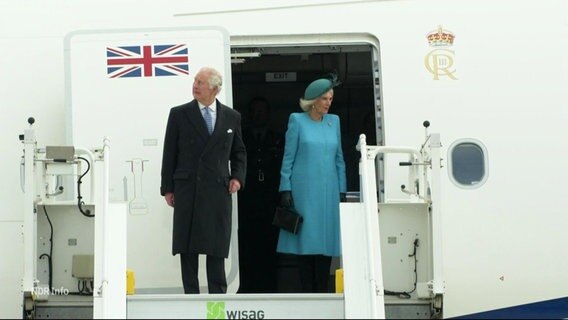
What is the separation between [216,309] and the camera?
7117 millimetres

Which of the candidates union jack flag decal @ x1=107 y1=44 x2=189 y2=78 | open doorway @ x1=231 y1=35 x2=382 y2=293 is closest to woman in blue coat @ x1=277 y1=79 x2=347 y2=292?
union jack flag decal @ x1=107 y1=44 x2=189 y2=78

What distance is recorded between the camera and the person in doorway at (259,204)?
10.2 m

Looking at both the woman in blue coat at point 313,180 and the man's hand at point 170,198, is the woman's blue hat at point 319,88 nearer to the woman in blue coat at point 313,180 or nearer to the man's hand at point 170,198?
the woman in blue coat at point 313,180

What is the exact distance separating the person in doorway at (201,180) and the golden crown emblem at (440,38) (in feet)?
5.92

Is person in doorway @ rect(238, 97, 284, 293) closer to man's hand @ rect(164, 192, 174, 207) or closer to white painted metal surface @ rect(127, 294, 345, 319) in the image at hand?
man's hand @ rect(164, 192, 174, 207)

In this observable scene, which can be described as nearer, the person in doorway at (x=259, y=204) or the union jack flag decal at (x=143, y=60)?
the union jack flag decal at (x=143, y=60)

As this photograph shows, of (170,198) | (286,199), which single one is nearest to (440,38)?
(286,199)

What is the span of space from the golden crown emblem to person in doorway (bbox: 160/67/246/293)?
5.92 ft

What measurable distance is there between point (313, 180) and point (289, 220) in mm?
340

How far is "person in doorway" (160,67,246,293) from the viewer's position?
7652 millimetres

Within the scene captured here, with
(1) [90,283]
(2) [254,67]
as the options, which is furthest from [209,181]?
(2) [254,67]

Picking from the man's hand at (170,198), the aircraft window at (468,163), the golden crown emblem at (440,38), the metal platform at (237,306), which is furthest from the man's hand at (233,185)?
the golden crown emblem at (440,38)

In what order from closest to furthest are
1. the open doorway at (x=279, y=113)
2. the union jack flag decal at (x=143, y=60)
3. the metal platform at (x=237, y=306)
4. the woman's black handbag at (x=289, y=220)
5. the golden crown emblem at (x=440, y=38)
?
the metal platform at (x=237, y=306)
the woman's black handbag at (x=289, y=220)
the union jack flag decal at (x=143, y=60)
the golden crown emblem at (x=440, y=38)
the open doorway at (x=279, y=113)

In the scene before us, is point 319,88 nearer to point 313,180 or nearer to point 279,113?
point 313,180
